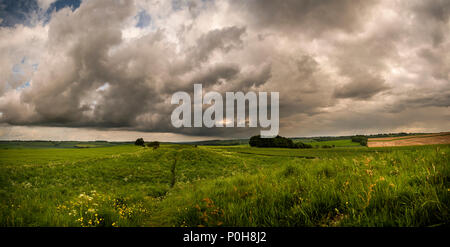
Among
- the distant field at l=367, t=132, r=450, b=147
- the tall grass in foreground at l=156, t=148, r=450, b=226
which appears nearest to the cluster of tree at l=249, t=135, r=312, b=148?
the distant field at l=367, t=132, r=450, b=147

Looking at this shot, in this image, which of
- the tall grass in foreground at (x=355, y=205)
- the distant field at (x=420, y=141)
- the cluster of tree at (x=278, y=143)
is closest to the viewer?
the tall grass in foreground at (x=355, y=205)

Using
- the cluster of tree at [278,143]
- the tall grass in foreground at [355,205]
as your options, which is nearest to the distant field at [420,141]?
the tall grass in foreground at [355,205]

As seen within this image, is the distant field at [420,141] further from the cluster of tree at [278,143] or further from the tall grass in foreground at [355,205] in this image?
the cluster of tree at [278,143]

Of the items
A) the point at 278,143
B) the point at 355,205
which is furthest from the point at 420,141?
the point at 278,143

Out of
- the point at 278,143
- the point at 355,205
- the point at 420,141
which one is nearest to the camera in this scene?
the point at 355,205

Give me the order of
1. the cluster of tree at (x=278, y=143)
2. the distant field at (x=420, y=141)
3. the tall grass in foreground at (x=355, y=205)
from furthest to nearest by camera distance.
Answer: the cluster of tree at (x=278, y=143), the distant field at (x=420, y=141), the tall grass in foreground at (x=355, y=205)

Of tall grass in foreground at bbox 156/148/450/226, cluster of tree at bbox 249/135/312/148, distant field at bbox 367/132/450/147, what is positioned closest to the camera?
tall grass in foreground at bbox 156/148/450/226

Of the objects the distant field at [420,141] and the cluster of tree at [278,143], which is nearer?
the distant field at [420,141]

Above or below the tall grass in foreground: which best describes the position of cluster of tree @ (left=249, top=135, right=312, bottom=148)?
below

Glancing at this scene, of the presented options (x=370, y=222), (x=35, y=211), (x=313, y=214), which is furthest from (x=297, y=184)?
(x=35, y=211)

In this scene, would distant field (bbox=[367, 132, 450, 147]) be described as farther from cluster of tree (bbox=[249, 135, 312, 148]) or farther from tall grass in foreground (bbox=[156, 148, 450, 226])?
cluster of tree (bbox=[249, 135, 312, 148])

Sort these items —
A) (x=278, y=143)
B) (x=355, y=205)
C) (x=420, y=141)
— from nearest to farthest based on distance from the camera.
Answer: (x=355, y=205) < (x=420, y=141) < (x=278, y=143)

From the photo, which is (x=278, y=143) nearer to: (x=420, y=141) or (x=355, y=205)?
(x=420, y=141)

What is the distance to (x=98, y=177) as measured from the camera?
85.6 feet
